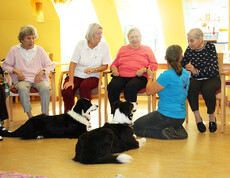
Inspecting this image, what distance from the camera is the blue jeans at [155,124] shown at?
128 inches

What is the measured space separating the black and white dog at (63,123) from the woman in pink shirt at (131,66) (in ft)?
A: 1.68

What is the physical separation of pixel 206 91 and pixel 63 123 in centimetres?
148

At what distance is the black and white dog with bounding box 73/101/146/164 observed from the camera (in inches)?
95.5

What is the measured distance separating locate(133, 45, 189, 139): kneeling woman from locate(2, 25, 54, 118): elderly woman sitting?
4.11 feet

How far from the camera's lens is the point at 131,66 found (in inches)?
154

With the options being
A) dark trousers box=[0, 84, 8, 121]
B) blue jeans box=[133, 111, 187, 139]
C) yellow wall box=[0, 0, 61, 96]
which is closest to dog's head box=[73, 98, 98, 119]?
blue jeans box=[133, 111, 187, 139]

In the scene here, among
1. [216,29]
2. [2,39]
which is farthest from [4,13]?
[216,29]

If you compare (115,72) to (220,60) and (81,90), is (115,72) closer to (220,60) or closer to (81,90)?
(81,90)

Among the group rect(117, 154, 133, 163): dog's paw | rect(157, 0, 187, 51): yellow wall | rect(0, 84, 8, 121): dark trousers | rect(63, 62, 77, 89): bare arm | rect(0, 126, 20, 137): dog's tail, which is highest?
rect(157, 0, 187, 51): yellow wall

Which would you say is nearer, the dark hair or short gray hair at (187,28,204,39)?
the dark hair

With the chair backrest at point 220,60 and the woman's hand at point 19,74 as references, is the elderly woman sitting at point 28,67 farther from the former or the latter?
the chair backrest at point 220,60

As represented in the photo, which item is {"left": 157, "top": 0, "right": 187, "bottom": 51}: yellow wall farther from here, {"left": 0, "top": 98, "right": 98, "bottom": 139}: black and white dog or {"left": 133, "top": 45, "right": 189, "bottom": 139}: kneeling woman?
{"left": 0, "top": 98, "right": 98, "bottom": 139}: black and white dog

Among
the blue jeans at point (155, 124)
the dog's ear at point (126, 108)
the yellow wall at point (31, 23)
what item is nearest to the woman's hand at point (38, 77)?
the blue jeans at point (155, 124)

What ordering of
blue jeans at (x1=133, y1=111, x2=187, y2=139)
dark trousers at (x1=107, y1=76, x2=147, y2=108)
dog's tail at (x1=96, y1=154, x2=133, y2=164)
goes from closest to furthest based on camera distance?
1. dog's tail at (x1=96, y1=154, x2=133, y2=164)
2. blue jeans at (x1=133, y1=111, x2=187, y2=139)
3. dark trousers at (x1=107, y1=76, x2=147, y2=108)
